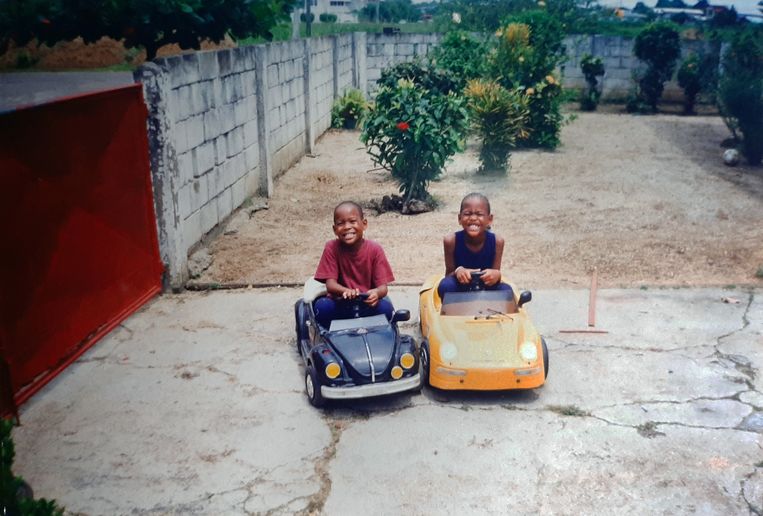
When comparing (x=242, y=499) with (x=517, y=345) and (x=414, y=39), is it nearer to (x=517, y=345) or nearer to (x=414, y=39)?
(x=517, y=345)

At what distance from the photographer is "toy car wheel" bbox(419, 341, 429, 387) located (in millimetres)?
4781

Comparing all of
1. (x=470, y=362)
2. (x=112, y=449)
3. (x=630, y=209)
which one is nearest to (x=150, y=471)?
(x=112, y=449)

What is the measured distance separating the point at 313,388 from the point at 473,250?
5.04 ft

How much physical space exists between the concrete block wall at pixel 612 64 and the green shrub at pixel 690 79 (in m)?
0.73

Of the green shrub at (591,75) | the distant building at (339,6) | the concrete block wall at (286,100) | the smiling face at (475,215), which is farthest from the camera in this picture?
the distant building at (339,6)

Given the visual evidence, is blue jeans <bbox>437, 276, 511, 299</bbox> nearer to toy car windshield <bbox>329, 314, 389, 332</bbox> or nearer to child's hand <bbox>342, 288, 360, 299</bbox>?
toy car windshield <bbox>329, 314, 389, 332</bbox>

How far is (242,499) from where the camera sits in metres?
3.73

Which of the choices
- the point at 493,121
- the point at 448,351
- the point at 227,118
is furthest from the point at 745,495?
the point at 493,121

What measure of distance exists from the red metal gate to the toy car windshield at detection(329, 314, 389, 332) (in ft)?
6.60

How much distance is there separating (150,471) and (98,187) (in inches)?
99.7

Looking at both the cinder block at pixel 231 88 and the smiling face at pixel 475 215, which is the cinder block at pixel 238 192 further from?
the smiling face at pixel 475 215

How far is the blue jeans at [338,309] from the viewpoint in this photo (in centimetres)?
484

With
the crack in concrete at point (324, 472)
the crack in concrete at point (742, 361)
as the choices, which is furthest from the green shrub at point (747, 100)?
the crack in concrete at point (324, 472)

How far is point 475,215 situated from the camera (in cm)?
510
